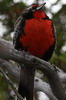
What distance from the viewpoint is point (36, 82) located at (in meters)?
5.02

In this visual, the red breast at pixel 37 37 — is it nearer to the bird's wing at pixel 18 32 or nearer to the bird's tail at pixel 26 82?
the bird's wing at pixel 18 32

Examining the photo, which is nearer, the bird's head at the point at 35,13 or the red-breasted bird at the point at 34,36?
the red-breasted bird at the point at 34,36

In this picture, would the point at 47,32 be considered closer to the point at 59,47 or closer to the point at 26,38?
the point at 26,38

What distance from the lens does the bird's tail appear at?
4406 millimetres

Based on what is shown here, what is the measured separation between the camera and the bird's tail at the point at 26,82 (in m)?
4.41

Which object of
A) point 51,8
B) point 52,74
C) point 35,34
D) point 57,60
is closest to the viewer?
point 52,74

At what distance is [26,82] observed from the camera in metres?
4.56

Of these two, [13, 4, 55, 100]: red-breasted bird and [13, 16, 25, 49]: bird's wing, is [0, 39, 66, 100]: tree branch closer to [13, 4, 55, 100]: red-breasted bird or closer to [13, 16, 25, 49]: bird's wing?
[13, 4, 55, 100]: red-breasted bird

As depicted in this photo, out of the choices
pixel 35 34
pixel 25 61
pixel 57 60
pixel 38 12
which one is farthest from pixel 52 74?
pixel 57 60

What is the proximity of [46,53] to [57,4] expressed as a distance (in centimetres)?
148

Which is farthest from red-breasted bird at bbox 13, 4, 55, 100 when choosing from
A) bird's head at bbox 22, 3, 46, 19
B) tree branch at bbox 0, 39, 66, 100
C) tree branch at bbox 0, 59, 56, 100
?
tree branch at bbox 0, 39, 66, 100

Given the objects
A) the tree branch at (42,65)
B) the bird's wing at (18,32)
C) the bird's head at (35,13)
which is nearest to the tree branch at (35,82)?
the bird's wing at (18,32)

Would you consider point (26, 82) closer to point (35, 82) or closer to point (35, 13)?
point (35, 82)

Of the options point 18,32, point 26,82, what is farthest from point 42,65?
point 18,32
